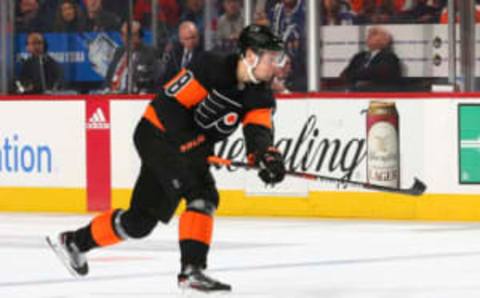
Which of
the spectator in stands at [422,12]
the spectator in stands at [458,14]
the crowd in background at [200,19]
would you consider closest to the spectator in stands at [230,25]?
the crowd in background at [200,19]

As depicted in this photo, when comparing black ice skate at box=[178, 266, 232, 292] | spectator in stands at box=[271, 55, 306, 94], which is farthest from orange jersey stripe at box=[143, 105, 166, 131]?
spectator in stands at box=[271, 55, 306, 94]

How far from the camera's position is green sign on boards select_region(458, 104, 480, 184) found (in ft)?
39.2

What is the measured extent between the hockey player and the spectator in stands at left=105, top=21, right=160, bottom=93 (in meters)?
5.16

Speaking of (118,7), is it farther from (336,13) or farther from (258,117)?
(258,117)

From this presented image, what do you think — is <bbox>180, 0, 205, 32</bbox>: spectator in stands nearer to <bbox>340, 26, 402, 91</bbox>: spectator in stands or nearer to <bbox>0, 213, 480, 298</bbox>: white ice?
<bbox>340, 26, 402, 91</bbox>: spectator in stands

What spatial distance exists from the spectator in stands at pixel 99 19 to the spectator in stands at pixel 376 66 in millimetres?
1893

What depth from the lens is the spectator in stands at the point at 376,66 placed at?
1221cm

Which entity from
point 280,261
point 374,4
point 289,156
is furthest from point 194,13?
point 280,261

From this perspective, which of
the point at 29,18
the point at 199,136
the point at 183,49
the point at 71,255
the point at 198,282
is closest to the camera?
the point at 198,282

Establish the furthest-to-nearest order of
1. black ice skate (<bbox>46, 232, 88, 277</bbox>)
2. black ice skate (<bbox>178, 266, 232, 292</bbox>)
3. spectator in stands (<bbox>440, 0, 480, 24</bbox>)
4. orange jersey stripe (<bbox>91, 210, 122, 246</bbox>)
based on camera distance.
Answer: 1. spectator in stands (<bbox>440, 0, 480, 24</bbox>)
2. black ice skate (<bbox>46, 232, 88, 277</bbox>)
3. orange jersey stripe (<bbox>91, 210, 122, 246</bbox>)
4. black ice skate (<bbox>178, 266, 232, 292</bbox>)

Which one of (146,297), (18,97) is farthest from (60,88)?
(146,297)

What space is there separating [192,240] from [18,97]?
596 cm

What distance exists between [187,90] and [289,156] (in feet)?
16.1

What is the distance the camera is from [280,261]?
976cm
